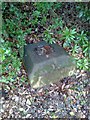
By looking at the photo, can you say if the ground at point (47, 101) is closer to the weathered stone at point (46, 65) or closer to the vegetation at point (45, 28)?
the weathered stone at point (46, 65)

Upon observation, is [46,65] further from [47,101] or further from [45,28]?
[45,28]

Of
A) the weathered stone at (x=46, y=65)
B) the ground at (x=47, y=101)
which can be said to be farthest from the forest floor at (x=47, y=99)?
the weathered stone at (x=46, y=65)

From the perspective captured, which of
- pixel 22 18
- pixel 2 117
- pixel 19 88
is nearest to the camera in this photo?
pixel 2 117

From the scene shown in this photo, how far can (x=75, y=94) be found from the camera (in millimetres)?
3170

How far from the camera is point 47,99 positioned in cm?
311

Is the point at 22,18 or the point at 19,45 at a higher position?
the point at 22,18

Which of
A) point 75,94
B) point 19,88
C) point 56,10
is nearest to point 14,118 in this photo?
point 19,88

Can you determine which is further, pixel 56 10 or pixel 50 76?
pixel 56 10

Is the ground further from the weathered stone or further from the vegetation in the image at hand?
the vegetation

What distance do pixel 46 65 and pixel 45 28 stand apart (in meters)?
0.77

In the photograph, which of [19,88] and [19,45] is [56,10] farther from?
[19,88]

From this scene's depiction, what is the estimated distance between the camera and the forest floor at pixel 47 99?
9.87ft

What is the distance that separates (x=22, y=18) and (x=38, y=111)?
1297 millimetres

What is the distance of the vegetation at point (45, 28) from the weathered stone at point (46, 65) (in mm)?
154
